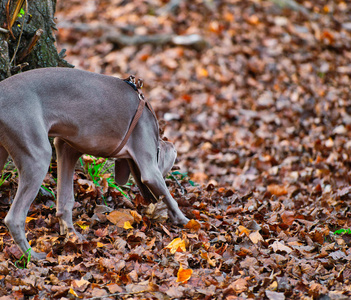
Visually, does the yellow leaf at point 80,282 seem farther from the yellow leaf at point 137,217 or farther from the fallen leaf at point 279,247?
the fallen leaf at point 279,247

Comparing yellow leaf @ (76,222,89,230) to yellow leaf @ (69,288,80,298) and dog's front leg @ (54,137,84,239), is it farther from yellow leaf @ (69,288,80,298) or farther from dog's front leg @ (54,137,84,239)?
yellow leaf @ (69,288,80,298)

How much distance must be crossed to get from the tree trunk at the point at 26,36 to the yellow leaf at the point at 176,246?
2.18 metres

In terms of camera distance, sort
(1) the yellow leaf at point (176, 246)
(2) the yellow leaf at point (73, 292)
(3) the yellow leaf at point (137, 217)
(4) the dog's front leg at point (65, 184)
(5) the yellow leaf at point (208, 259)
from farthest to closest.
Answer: (3) the yellow leaf at point (137, 217) < (4) the dog's front leg at point (65, 184) < (1) the yellow leaf at point (176, 246) < (5) the yellow leaf at point (208, 259) < (2) the yellow leaf at point (73, 292)

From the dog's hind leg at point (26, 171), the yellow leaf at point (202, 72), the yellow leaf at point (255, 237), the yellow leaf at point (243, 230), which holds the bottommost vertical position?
the yellow leaf at point (202, 72)

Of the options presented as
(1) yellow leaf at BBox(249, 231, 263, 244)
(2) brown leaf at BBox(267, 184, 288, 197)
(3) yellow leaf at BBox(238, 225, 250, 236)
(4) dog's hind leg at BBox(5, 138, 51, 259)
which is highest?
(4) dog's hind leg at BBox(5, 138, 51, 259)

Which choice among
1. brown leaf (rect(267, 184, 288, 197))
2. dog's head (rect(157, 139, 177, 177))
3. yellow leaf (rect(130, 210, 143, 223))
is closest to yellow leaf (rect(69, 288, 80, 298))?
yellow leaf (rect(130, 210, 143, 223))

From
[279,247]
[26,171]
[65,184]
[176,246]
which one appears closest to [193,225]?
[176,246]

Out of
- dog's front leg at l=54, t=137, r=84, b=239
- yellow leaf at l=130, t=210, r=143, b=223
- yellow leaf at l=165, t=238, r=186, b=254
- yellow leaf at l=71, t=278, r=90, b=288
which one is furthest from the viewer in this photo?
yellow leaf at l=130, t=210, r=143, b=223

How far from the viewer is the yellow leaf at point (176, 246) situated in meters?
3.84

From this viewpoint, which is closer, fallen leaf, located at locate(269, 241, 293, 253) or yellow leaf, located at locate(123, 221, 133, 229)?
fallen leaf, located at locate(269, 241, 293, 253)

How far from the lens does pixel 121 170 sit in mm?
4449

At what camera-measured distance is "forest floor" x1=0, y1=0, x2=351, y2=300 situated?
Result: 339 cm

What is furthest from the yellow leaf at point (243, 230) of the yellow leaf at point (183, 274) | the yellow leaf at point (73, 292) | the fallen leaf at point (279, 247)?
the yellow leaf at point (73, 292)

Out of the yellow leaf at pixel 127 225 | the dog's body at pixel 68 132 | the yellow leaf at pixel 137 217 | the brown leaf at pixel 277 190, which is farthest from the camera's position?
the brown leaf at pixel 277 190
